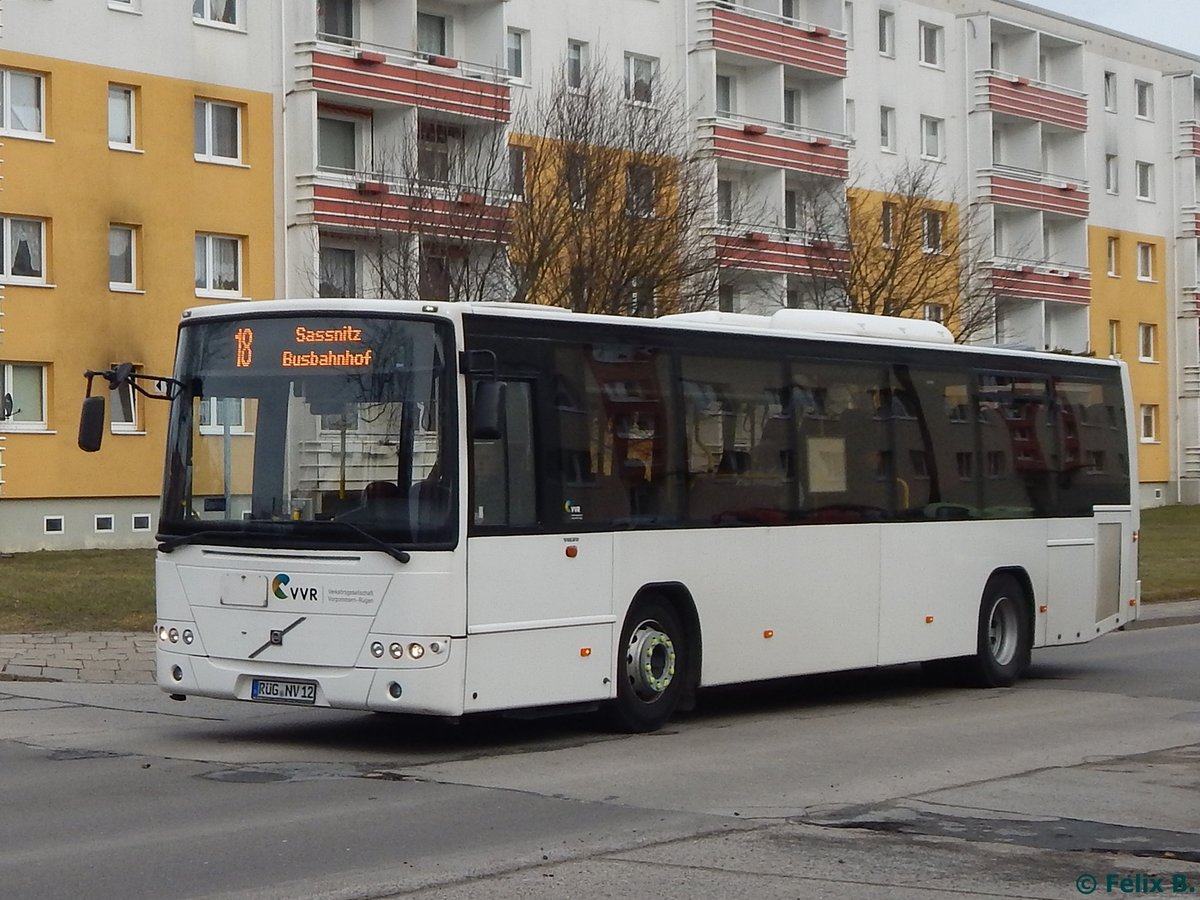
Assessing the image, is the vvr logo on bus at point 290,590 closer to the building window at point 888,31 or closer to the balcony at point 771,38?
the balcony at point 771,38

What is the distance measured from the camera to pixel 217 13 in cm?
4275

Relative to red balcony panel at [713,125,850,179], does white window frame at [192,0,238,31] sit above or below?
above

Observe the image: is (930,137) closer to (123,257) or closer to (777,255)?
(777,255)

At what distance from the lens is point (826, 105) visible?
57.4 m

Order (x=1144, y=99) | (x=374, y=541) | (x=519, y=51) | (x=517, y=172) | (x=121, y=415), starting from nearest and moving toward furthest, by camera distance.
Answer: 1. (x=374, y=541)
2. (x=517, y=172)
3. (x=121, y=415)
4. (x=519, y=51)
5. (x=1144, y=99)

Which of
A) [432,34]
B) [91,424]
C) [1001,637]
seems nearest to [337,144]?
[432,34]

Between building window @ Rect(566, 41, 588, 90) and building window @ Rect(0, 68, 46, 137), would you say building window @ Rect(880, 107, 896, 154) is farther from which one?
building window @ Rect(0, 68, 46, 137)

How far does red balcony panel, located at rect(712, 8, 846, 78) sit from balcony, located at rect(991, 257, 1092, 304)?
8387 mm

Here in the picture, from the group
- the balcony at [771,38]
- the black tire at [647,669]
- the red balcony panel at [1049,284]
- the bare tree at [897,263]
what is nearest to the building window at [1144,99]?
the red balcony panel at [1049,284]

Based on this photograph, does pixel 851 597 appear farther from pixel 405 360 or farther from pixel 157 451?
pixel 157 451

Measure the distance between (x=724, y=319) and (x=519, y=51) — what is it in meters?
34.4

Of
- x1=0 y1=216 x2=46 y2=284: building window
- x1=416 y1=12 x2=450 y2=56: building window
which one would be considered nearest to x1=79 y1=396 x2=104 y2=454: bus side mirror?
x1=0 y1=216 x2=46 y2=284: building window

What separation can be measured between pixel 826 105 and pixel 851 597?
1701 inches

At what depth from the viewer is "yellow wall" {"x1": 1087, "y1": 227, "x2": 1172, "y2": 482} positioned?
71.2 m
